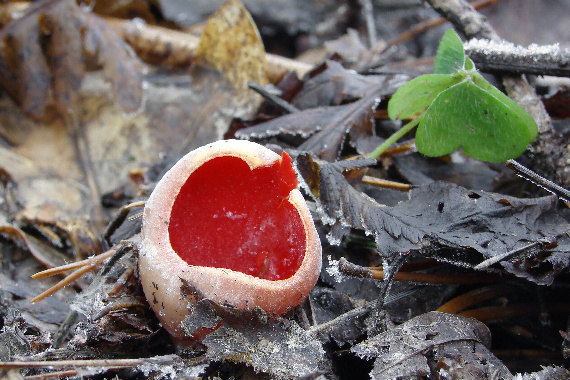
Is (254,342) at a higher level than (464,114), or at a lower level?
lower

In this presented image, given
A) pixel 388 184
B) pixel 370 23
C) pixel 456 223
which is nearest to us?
pixel 456 223

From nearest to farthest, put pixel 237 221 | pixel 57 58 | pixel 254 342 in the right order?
pixel 254 342, pixel 237 221, pixel 57 58

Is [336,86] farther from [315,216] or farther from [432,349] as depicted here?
[432,349]

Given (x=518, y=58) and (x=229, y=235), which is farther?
(x=518, y=58)

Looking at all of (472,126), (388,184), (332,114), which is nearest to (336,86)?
(332,114)

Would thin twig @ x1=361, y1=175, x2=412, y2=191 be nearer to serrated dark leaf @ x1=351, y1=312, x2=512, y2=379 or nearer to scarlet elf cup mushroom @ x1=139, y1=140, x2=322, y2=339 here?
scarlet elf cup mushroom @ x1=139, y1=140, x2=322, y2=339

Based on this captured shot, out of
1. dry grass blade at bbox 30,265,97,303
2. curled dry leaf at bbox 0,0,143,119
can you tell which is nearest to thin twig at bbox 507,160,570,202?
dry grass blade at bbox 30,265,97,303

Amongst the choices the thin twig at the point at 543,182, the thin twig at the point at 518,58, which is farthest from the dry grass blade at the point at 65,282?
the thin twig at the point at 518,58
